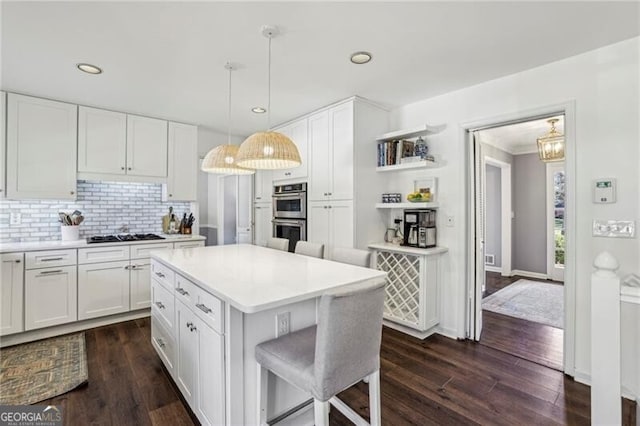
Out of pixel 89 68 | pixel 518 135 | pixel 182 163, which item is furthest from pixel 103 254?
pixel 518 135

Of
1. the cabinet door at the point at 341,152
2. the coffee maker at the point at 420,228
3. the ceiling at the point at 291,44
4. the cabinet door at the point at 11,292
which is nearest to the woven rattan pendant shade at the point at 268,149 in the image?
the ceiling at the point at 291,44

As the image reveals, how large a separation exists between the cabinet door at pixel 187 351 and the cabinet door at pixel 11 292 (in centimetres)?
207

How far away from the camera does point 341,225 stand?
3.35m

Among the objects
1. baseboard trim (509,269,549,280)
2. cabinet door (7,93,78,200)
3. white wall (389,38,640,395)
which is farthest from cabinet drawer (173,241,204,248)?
baseboard trim (509,269,549,280)

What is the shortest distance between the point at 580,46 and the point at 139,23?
302 centimetres

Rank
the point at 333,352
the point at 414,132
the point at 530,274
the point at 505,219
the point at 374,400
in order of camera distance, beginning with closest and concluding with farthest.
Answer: the point at 333,352, the point at 374,400, the point at 414,132, the point at 530,274, the point at 505,219

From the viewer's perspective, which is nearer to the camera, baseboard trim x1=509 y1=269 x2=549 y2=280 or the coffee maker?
the coffee maker

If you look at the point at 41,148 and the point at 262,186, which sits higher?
the point at 41,148

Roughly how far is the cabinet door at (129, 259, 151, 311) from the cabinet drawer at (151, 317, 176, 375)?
1154 mm

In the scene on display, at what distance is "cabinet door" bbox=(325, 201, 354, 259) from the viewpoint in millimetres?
3240

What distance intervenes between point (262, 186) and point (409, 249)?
2.52 m

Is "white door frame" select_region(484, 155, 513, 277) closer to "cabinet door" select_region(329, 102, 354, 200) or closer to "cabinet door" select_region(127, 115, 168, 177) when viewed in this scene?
"cabinet door" select_region(329, 102, 354, 200)

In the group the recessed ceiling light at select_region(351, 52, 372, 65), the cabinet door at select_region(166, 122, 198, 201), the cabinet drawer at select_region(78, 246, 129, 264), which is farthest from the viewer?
the cabinet door at select_region(166, 122, 198, 201)

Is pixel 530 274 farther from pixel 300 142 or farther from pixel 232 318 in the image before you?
pixel 232 318
